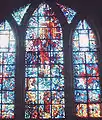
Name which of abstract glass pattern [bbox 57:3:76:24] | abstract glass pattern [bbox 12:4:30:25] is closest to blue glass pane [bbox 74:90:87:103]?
abstract glass pattern [bbox 57:3:76:24]

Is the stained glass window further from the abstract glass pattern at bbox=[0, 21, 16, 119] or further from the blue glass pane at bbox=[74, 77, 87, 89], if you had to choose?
the abstract glass pattern at bbox=[0, 21, 16, 119]

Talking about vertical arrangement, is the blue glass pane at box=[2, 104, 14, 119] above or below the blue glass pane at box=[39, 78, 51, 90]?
below

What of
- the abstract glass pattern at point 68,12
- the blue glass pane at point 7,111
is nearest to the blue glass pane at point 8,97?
the blue glass pane at point 7,111

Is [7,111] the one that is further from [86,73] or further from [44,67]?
[86,73]

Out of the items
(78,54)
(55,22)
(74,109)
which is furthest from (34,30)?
(74,109)

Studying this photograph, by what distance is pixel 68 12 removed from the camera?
1285cm

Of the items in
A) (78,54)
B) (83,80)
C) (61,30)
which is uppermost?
(61,30)

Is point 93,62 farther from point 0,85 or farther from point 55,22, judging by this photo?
point 0,85

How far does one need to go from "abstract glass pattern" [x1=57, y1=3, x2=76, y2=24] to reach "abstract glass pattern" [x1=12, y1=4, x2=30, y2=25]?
1.09 m

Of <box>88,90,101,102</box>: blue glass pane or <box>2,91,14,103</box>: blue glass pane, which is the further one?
<box>88,90,101,102</box>: blue glass pane

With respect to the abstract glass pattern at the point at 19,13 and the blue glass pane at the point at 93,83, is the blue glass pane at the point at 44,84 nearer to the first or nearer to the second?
the blue glass pane at the point at 93,83

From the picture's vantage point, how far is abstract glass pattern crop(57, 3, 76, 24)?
41.8 feet

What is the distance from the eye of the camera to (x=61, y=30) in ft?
41.4

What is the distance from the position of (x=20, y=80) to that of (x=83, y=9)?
9.96 feet
